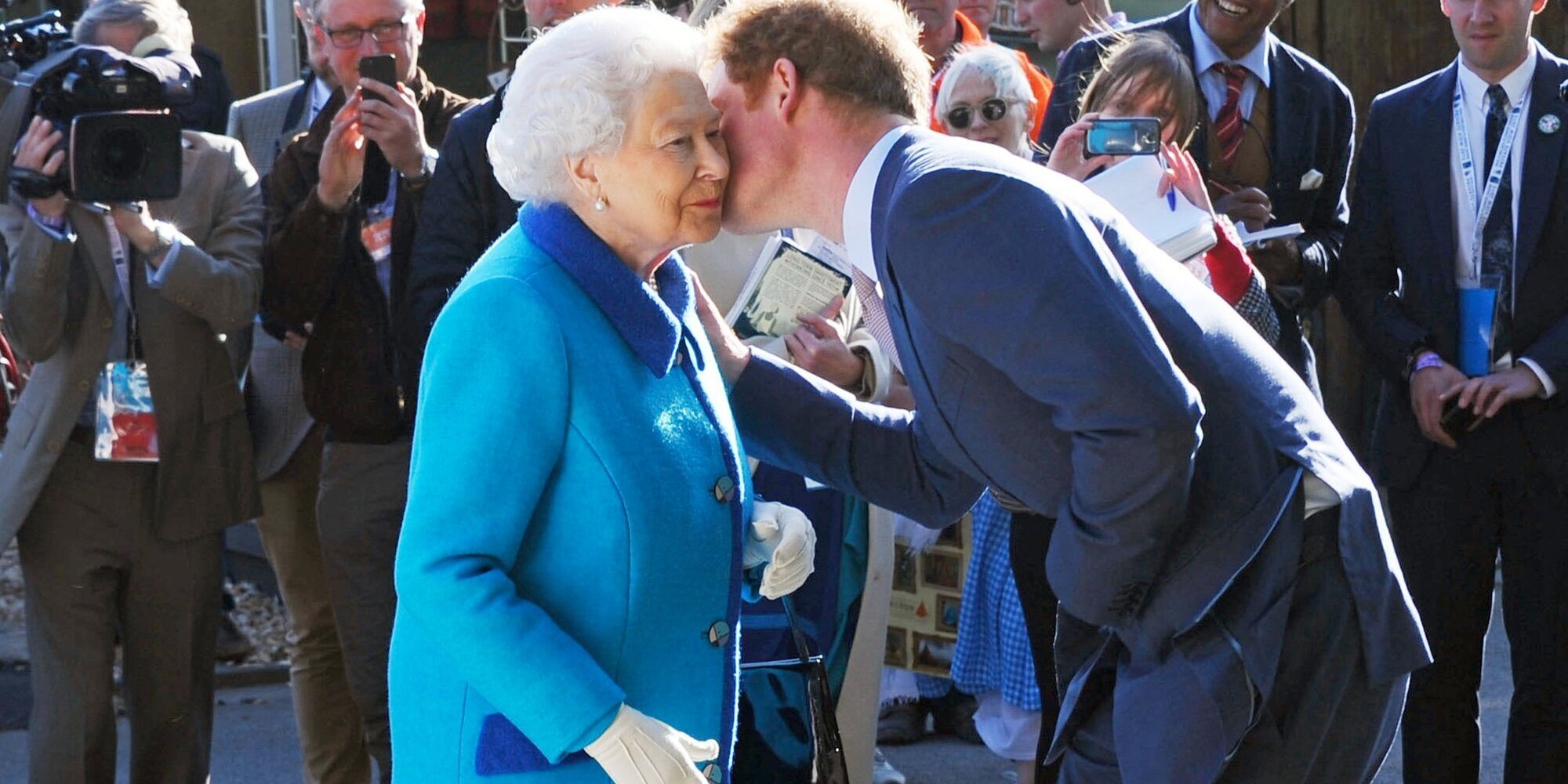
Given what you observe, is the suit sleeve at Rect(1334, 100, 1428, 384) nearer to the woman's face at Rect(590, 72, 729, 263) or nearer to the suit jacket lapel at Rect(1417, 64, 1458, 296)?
the suit jacket lapel at Rect(1417, 64, 1458, 296)

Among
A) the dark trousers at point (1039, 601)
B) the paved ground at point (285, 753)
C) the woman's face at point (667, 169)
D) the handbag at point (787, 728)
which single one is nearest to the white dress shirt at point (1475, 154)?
the dark trousers at point (1039, 601)

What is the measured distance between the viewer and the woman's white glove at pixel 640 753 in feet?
7.42

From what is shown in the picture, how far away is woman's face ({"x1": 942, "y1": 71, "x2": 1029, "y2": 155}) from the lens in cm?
461

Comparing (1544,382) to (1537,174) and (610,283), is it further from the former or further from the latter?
(610,283)

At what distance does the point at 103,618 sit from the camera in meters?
4.46

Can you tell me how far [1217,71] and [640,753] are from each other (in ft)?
9.61

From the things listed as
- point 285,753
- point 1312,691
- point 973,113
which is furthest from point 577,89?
point 285,753

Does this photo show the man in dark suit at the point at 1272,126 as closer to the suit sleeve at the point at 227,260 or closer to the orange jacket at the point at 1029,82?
the orange jacket at the point at 1029,82

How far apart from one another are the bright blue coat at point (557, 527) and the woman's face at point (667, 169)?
0.06 metres

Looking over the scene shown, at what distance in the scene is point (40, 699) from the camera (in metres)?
4.45

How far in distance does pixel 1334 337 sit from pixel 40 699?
5.81 metres

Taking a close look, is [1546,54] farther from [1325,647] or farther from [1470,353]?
[1325,647]

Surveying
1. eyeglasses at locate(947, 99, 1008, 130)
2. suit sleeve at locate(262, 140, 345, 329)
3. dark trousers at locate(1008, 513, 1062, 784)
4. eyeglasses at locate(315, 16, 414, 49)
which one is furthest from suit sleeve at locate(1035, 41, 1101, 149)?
suit sleeve at locate(262, 140, 345, 329)

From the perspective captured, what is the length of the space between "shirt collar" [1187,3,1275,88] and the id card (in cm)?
267
